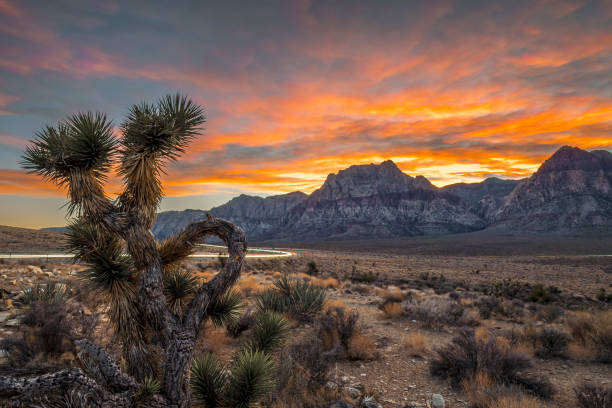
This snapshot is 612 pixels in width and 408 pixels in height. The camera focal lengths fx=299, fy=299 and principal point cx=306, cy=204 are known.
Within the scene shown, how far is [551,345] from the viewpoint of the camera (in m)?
7.93

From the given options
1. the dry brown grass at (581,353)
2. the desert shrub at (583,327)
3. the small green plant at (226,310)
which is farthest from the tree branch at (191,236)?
the desert shrub at (583,327)

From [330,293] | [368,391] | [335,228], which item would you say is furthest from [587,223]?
[368,391]

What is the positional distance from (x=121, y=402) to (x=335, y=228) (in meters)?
193

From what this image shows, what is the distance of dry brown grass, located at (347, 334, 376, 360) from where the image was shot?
7125 millimetres

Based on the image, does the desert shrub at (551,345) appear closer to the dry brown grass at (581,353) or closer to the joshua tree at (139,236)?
the dry brown grass at (581,353)

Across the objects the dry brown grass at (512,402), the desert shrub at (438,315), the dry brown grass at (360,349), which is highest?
the dry brown grass at (512,402)

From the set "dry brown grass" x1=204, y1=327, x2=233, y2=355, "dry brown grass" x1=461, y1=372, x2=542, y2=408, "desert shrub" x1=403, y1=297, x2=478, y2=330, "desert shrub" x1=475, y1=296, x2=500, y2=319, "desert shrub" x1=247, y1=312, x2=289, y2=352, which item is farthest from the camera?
"desert shrub" x1=475, y1=296, x2=500, y2=319

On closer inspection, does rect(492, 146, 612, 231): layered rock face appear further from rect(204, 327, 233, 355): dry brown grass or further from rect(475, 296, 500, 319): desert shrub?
rect(204, 327, 233, 355): dry brown grass

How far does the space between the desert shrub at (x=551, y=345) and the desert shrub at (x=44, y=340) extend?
10970 mm

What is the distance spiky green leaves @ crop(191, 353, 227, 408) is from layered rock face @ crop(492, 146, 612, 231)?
17583cm

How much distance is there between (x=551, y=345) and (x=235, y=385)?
8561 mm

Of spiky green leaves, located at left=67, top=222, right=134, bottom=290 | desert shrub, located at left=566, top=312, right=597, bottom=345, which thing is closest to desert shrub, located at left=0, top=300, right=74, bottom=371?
spiky green leaves, located at left=67, top=222, right=134, bottom=290

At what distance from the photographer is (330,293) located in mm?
17188

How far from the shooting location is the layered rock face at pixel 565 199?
14138 cm
